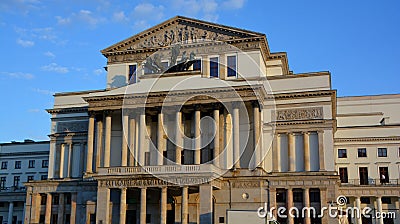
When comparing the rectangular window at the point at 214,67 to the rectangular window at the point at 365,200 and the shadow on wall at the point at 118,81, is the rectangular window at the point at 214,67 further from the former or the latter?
the rectangular window at the point at 365,200

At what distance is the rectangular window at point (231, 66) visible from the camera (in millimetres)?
57588

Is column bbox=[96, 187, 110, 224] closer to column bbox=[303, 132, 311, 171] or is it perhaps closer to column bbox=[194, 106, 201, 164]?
column bbox=[194, 106, 201, 164]

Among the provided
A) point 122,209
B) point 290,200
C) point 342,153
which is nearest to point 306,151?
point 290,200

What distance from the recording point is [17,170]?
74.3 metres

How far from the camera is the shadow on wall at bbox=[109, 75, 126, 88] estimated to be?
60869mm

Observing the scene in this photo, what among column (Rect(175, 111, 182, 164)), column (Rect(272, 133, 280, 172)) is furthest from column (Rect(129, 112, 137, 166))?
column (Rect(272, 133, 280, 172))

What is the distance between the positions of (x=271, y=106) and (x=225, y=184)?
9788 millimetres

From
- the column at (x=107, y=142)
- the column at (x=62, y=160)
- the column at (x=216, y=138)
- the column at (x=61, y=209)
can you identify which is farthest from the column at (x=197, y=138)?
the column at (x=62, y=160)

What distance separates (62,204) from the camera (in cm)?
5775

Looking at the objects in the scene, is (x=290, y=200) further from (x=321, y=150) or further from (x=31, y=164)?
(x=31, y=164)

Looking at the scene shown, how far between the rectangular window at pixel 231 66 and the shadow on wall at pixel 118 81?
12327 mm

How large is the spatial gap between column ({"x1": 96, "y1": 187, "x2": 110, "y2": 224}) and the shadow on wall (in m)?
14.7

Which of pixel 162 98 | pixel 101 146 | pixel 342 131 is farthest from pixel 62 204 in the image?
pixel 342 131

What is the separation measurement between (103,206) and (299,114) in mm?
21607
